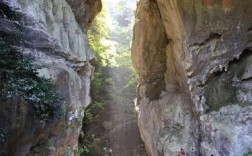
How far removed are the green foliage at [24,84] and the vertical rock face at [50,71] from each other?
1.45 feet

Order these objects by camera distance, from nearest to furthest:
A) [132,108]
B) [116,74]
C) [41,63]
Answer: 1. [41,63]
2. [132,108]
3. [116,74]

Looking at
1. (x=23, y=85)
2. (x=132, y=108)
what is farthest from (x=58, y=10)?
(x=132, y=108)

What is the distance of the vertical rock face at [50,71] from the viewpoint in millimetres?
6280

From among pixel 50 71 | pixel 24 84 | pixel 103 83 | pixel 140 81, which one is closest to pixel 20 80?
pixel 24 84

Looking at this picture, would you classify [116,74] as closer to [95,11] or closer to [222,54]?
[95,11]

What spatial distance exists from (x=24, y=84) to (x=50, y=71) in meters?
1.43

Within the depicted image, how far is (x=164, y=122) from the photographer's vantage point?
39.5 feet

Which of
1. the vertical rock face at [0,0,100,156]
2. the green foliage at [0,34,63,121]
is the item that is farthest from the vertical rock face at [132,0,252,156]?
the green foliage at [0,34,63,121]

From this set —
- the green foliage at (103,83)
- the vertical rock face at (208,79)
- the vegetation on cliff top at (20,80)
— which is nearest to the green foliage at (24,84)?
the vegetation on cliff top at (20,80)

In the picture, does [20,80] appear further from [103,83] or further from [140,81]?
[103,83]

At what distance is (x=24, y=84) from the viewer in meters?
5.63

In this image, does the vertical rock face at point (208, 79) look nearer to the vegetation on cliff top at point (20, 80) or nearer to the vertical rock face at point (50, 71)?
the vertical rock face at point (50, 71)

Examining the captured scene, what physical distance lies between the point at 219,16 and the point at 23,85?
22.9 ft

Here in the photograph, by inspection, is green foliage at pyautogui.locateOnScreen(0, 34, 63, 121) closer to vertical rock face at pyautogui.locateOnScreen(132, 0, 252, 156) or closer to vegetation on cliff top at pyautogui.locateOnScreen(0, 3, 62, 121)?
vegetation on cliff top at pyautogui.locateOnScreen(0, 3, 62, 121)
